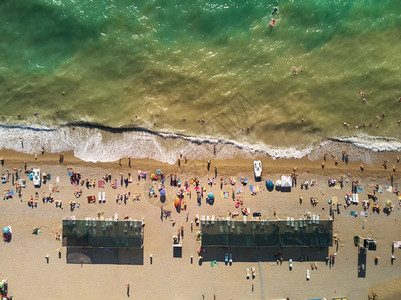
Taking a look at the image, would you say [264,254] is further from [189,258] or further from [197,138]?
[197,138]

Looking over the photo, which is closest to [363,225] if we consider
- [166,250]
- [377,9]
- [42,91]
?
[166,250]

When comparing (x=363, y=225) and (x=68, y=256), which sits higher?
(x=363, y=225)

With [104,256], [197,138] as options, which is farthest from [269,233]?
[104,256]

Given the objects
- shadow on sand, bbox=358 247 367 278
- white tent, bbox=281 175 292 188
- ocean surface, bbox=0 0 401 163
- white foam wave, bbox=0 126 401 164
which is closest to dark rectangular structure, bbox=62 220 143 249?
white foam wave, bbox=0 126 401 164

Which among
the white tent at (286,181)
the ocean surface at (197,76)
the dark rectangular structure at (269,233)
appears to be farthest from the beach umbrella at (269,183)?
the dark rectangular structure at (269,233)

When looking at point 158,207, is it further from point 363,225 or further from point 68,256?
point 363,225

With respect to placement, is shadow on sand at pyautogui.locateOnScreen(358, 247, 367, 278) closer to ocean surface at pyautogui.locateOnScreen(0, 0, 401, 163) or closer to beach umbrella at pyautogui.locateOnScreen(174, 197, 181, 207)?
ocean surface at pyautogui.locateOnScreen(0, 0, 401, 163)
